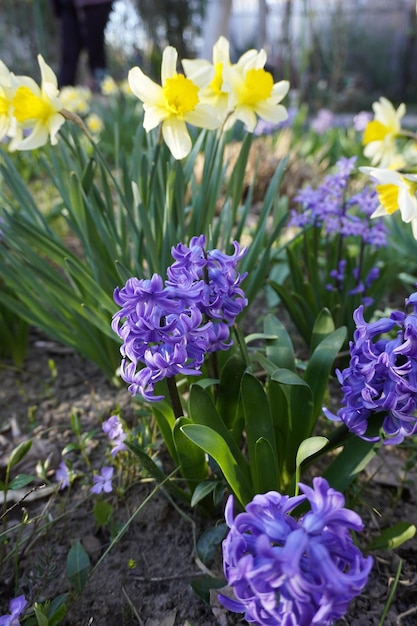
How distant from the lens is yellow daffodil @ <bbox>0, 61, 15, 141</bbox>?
1.21 meters

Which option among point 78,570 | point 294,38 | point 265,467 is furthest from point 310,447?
point 294,38

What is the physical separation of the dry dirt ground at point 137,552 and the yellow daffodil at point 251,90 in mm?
840

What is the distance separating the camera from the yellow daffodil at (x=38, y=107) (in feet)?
3.97

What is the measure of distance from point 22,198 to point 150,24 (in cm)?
654

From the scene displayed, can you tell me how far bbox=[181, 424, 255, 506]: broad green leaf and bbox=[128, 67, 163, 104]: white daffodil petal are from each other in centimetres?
71

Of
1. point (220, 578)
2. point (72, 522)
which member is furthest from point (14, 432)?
point (220, 578)

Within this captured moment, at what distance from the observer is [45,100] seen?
1229 millimetres

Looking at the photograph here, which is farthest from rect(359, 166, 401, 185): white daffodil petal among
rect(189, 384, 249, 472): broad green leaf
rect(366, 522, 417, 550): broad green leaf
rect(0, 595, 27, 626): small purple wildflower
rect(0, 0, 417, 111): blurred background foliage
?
rect(0, 0, 417, 111): blurred background foliage

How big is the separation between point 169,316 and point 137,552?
598 millimetres

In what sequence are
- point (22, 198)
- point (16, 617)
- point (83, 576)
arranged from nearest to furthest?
point (16, 617) < point (83, 576) < point (22, 198)

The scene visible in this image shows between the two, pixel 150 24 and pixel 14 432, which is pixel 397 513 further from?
pixel 150 24

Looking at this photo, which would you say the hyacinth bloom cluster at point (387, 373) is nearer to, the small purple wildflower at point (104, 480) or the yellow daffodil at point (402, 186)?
the yellow daffodil at point (402, 186)

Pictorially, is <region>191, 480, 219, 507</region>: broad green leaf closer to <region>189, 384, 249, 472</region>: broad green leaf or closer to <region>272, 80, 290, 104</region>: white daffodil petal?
<region>189, 384, 249, 472</region>: broad green leaf

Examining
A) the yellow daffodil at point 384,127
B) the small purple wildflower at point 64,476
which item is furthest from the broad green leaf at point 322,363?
the yellow daffodil at point 384,127
